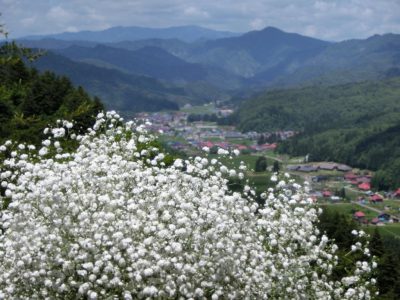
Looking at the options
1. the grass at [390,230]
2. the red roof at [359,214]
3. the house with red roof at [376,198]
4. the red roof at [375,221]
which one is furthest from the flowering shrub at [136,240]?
the house with red roof at [376,198]

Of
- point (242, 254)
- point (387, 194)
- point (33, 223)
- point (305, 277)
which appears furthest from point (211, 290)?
point (387, 194)

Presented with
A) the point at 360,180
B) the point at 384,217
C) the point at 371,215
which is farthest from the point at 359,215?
the point at 360,180

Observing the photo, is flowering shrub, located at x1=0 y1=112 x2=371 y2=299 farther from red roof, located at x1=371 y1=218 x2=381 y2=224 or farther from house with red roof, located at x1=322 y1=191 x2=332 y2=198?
house with red roof, located at x1=322 y1=191 x2=332 y2=198

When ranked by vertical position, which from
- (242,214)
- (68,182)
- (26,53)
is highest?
(26,53)

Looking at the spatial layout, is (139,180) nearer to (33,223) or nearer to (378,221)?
(33,223)

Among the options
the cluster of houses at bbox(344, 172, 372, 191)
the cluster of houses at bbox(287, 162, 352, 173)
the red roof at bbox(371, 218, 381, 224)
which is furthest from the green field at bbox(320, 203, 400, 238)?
the cluster of houses at bbox(287, 162, 352, 173)
